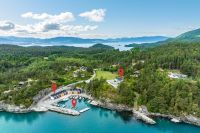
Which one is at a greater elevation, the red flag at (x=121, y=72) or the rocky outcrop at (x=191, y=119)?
the red flag at (x=121, y=72)

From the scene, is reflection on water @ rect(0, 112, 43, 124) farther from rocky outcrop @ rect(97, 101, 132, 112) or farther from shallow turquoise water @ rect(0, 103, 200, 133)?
rocky outcrop @ rect(97, 101, 132, 112)

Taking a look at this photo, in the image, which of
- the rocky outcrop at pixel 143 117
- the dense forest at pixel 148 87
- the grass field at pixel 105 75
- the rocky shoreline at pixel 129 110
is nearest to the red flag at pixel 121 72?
the grass field at pixel 105 75

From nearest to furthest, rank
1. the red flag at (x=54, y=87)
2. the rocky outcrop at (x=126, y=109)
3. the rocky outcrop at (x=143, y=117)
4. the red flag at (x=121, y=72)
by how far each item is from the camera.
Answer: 1. the rocky outcrop at (x=143, y=117)
2. the rocky outcrop at (x=126, y=109)
3. the red flag at (x=54, y=87)
4. the red flag at (x=121, y=72)

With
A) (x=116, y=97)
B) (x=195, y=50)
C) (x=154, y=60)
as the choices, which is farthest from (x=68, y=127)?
(x=195, y=50)

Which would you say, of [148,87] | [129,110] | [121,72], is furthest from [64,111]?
[121,72]

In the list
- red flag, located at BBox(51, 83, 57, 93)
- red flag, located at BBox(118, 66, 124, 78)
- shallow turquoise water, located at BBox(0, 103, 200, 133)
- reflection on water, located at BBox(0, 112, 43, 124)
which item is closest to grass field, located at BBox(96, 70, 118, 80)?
red flag, located at BBox(118, 66, 124, 78)

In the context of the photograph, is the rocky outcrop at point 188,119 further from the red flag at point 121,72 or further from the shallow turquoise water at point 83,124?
the red flag at point 121,72

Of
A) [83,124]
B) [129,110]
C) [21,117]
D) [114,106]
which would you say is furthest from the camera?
[114,106]

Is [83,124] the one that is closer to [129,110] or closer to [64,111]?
[64,111]
